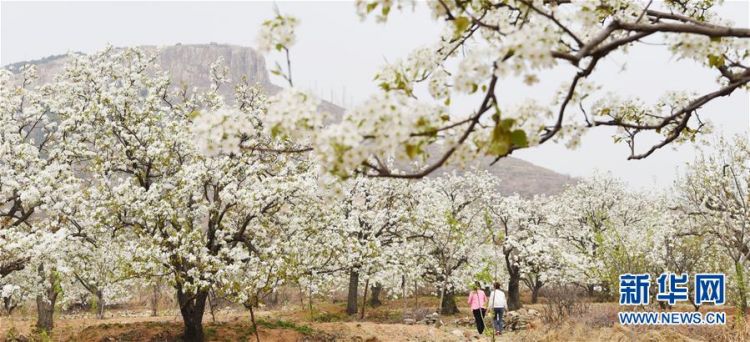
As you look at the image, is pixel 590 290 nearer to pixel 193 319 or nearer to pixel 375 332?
pixel 375 332

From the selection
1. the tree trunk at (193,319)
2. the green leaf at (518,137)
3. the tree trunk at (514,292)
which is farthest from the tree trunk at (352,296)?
the green leaf at (518,137)

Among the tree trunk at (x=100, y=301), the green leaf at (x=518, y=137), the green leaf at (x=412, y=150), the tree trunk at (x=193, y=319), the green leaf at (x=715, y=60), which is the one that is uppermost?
the green leaf at (x=715, y=60)

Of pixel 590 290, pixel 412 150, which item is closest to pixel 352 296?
pixel 590 290

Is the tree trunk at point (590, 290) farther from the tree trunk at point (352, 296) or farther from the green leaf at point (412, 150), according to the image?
the green leaf at point (412, 150)

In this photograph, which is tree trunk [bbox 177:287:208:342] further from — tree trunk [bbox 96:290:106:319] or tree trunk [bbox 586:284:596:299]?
tree trunk [bbox 586:284:596:299]

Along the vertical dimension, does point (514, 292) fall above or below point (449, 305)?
above

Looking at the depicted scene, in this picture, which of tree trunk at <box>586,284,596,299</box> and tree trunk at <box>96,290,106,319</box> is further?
tree trunk at <box>586,284,596,299</box>

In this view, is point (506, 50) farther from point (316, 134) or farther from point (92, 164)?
point (92, 164)

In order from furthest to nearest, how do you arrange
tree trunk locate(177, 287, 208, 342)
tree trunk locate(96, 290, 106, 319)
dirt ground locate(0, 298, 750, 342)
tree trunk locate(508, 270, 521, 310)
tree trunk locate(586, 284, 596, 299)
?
tree trunk locate(586, 284, 596, 299) → tree trunk locate(508, 270, 521, 310) → tree trunk locate(96, 290, 106, 319) → tree trunk locate(177, 287, 208, 342) → dirt ground locate(0, 298, 750, 342)

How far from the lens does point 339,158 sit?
3432mm

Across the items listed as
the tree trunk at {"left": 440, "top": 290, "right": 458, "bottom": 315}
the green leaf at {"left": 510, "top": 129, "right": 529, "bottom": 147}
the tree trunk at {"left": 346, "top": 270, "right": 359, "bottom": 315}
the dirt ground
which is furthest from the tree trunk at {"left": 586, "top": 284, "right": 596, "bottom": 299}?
the green leaf at {"left": 510, "top": 129, "right": 529, "bottom": 147}

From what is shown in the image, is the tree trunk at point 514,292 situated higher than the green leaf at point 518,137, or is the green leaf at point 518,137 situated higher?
the green leaf at point 518,137

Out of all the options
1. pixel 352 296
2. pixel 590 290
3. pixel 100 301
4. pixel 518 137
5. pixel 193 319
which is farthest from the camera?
pixel 590 290

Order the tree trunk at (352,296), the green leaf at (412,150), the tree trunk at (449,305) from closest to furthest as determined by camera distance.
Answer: the green leaf at (412,150), the tree trunk at (352,296), the tree trunk at (449,305)
